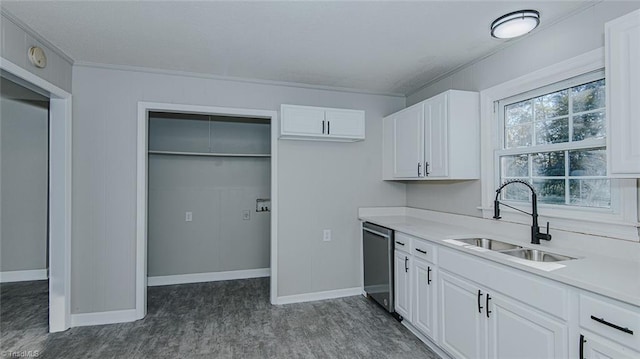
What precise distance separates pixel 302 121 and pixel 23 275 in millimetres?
4444

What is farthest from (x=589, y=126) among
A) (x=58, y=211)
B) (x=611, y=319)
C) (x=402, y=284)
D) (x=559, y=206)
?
(x=58, y=211)

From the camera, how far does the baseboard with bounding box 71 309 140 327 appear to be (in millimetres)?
3020

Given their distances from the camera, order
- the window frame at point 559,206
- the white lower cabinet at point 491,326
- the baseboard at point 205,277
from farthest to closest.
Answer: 1. the baseboard at point 205,277
2. the window frame at point 559,206
3. the white lower cabinet at point 491,326

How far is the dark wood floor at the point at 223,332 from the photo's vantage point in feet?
8.42

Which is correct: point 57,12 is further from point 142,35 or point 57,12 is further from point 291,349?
point 291,349

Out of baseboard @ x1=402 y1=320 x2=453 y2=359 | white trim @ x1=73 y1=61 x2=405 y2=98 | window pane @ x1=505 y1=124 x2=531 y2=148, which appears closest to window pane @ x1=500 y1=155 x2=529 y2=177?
window pane @ x1=505 y1=124 x2=531 y2=148

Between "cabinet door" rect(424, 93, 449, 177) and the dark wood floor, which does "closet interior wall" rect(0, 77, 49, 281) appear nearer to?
the dark wood floor

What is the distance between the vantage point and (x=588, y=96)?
2.08 meters

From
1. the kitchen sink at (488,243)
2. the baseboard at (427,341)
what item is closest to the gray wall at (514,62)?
the kitchen sink at (488,243)

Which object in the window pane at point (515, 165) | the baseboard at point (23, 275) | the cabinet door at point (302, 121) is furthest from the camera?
the baseboard at point (23, 275)

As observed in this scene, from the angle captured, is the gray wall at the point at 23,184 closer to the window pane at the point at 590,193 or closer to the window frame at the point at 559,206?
the window frame at the point at 559,206

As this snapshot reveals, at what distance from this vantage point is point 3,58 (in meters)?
2.12

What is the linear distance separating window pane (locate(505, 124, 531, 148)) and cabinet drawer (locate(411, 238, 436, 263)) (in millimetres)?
1083

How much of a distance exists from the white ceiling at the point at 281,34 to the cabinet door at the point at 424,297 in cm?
181
